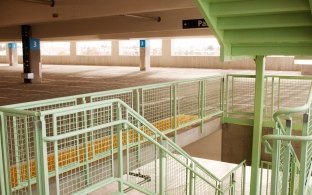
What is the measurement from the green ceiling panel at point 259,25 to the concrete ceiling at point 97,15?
3745 mm

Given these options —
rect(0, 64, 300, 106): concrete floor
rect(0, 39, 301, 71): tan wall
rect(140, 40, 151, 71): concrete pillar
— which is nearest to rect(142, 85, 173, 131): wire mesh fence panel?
rect(0, 64, 300, 106): concrete floor

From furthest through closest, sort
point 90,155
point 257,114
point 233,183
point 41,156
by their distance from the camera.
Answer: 1. point 257,114
2. point 233,183
3. point 90,155
4. point 41,156

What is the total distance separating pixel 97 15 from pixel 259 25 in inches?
265

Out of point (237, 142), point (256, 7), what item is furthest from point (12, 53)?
point (256, 7)

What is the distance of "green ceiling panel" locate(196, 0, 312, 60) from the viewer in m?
4.50

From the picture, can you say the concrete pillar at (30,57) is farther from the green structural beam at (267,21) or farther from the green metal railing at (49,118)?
the green structural beam at (267,21)

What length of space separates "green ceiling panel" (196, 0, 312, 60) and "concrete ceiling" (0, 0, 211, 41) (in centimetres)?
375

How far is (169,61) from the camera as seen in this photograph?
29703mm

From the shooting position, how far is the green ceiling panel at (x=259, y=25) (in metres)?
4.50

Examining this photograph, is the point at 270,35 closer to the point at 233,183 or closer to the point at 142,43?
the point at 233,183

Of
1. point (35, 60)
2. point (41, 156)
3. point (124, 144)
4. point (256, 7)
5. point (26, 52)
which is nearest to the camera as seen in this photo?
point (41, 156)

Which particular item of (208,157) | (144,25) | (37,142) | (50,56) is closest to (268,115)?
(208,157)

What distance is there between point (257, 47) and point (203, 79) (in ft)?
8.25

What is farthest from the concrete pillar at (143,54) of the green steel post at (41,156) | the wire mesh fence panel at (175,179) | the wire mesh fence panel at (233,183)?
the green steel post at (41,156)
